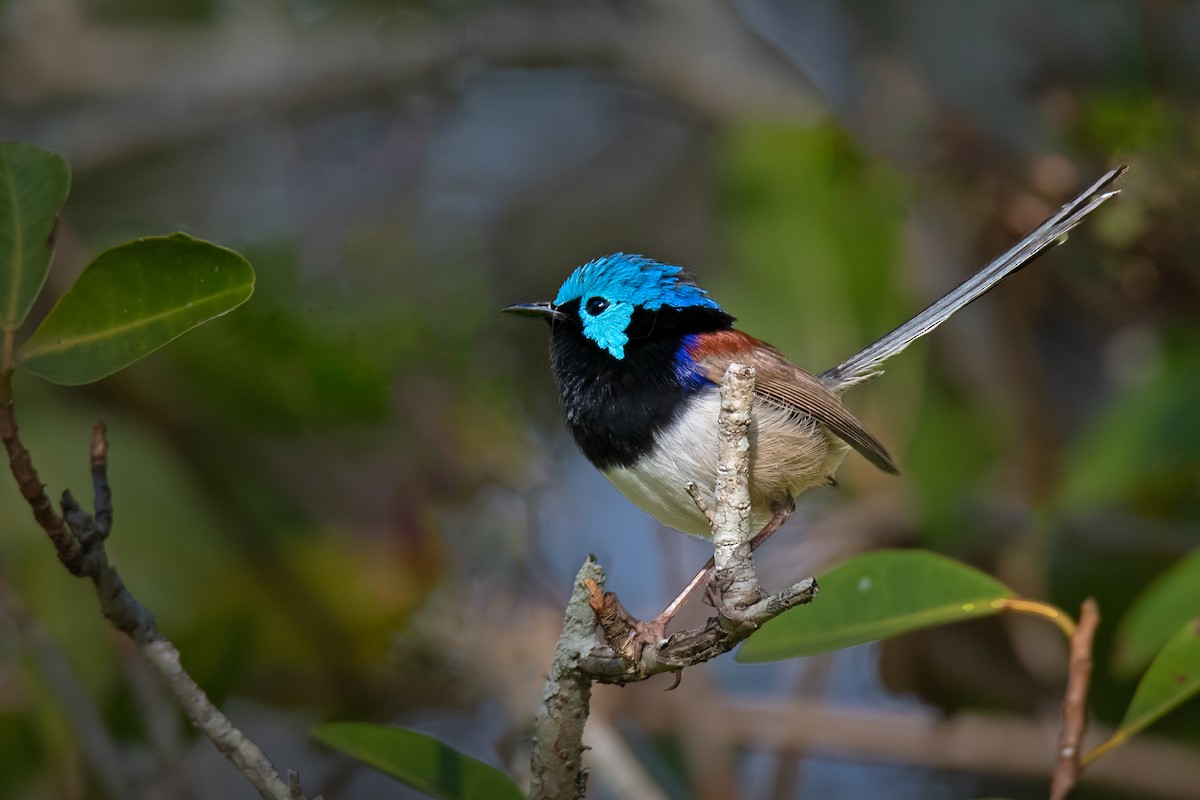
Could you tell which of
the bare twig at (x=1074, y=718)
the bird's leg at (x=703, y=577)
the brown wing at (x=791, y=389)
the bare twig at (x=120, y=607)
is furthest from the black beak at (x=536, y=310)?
the bare twig at (x=1074, y=718)

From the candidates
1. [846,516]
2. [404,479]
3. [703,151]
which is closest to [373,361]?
[404,479]

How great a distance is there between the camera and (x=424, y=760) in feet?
7.96

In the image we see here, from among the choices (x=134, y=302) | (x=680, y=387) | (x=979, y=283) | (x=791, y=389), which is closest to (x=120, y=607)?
(x=134, y=302)

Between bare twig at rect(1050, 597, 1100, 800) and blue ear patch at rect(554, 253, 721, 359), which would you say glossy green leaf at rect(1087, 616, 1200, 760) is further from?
blue ear patch at rect(554, 253, 721, 359)

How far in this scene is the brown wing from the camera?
3.02 m

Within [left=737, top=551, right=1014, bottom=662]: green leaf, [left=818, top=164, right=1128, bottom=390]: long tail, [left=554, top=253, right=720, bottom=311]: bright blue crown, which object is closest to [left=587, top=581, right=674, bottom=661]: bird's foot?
[left=737, top=551, right=1014, bottom=662]: green leaf

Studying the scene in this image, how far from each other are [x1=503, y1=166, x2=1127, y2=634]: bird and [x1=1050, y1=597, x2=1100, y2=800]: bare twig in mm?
776

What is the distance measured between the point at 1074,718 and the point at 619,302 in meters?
1.42

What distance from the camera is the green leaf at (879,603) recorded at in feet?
8.22

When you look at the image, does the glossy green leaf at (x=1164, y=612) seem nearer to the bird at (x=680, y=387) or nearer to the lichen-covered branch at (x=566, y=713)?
the bird at (x=680, y=387)

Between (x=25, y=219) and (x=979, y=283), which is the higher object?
(x=979, y=283)

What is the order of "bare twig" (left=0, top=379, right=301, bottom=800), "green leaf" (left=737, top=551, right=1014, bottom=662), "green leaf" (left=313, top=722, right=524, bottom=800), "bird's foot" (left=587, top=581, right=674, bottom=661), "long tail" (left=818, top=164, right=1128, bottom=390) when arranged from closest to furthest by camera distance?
"bare twig" (left=0, top=379, right=301, bottom=800)
"bird's foot" (left=587, top=581, right=674, bottom=661)
"green leaf" (left=313, top=722, right=524, bottom=800)
"green leaf" (left=737, top=551, right=1014, bottom=662)
"long tail" (left=818, top=164, right=1128, bottom=390)

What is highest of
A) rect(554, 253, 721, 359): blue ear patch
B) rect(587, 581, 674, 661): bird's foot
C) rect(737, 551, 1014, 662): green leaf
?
rect(554, 253, 721, 359): blue ear patch

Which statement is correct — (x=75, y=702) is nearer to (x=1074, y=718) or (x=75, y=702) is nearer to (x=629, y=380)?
(x=629, y=380)
